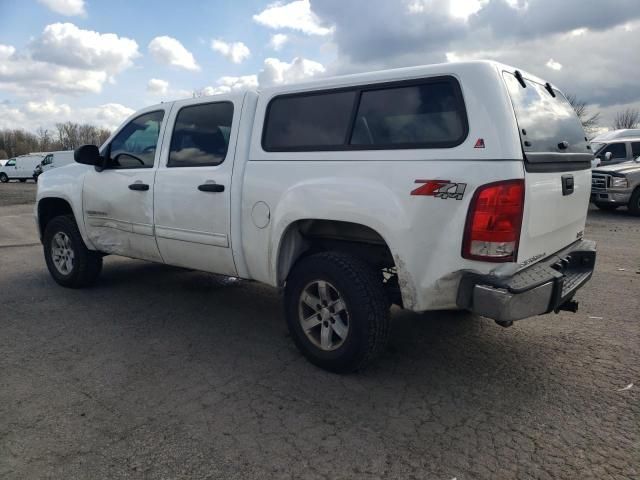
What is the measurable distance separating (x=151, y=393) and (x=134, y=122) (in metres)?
2.92

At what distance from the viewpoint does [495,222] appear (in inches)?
107

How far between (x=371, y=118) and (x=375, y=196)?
0.58 metres

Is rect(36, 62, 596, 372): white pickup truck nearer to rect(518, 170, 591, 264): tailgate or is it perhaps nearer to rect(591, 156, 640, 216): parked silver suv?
rect(518, 170, 591, 264): tailgate

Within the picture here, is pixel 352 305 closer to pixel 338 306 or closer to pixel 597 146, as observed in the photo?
pixel 338 306

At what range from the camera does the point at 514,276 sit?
2.85m

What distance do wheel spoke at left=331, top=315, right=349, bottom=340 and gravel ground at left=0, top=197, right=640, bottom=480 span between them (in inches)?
12.8

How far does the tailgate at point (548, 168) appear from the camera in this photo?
2.87 meters

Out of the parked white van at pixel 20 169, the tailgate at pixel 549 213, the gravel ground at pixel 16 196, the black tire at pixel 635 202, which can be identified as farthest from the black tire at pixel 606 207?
the parked white van at pixel 20 169

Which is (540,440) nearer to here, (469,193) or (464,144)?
(469,193)

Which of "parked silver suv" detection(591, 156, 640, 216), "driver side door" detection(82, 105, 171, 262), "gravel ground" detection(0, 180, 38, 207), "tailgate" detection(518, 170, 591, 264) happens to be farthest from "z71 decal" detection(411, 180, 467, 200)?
"gravel ground" detection(0, 180, 38, 207)

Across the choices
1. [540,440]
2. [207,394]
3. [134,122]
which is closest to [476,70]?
[540,440]

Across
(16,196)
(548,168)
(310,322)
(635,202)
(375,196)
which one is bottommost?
(16,196)

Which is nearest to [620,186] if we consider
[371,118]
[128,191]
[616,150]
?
[616,150]

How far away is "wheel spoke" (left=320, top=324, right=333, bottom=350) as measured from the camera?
11.3 feet
